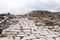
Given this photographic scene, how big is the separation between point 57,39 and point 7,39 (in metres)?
1.90

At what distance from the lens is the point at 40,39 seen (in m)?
5.93

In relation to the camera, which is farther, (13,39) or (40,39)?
(40,39)

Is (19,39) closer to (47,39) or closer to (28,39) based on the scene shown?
(28,39)

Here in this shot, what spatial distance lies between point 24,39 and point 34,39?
0.39 metres

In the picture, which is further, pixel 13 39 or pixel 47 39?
pixel 47 39

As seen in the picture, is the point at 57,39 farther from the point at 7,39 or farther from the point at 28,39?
the point at 7,39

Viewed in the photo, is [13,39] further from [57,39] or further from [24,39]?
[57,39]

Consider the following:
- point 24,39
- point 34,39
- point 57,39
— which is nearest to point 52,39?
point 57,39

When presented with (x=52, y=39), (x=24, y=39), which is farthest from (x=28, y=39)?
(x=52, y=39)

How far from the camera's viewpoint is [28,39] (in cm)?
577

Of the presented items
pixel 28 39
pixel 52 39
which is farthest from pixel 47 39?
pixel 28 39

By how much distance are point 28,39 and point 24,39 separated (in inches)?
5.7

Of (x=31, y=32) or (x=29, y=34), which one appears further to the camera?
(x=31, y=32)

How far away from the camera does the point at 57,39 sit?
20.0 ft
